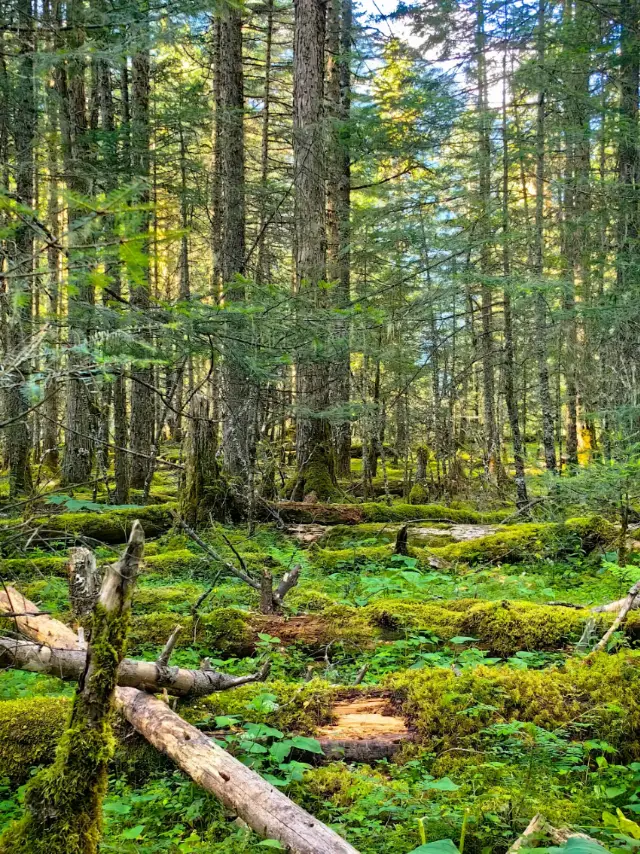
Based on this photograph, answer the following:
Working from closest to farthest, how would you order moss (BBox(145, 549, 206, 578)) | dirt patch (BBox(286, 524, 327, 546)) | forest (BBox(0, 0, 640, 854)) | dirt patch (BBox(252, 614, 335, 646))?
forest (BBox(0, 0, 640, 854)) → dirt patch (BBox(252, 614, 335, 646)) → moss (BBox(145, 549, 206, 578)) → dirt patch (BBox(286, 524, 327, 546))

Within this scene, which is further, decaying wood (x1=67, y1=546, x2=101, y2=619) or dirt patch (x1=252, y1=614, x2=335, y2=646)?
dirt patch (x1=252, y1=614, x2=335, y2=646)

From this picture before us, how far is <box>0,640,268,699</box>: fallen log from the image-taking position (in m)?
3.02

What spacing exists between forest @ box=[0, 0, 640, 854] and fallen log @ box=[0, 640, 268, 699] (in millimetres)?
19

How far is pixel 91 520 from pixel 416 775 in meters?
7.12

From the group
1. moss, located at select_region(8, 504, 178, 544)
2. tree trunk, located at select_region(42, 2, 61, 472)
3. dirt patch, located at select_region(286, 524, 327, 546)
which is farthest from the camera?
dirt patch, located at select_region(286, 524, 327, 546)

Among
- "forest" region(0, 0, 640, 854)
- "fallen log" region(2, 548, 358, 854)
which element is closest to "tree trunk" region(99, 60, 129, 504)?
"forest" region(0, 0, 640, 854)

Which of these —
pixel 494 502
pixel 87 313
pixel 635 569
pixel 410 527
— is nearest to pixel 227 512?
pixel 410 527

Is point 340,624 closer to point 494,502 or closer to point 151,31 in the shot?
point 151,31

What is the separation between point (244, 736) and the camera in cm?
289

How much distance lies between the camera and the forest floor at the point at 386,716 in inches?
90.7

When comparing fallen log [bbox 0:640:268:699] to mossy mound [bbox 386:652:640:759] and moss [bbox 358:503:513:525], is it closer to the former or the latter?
mossy mound [bbox 386:652:640:759]

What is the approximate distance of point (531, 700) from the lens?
3.17m

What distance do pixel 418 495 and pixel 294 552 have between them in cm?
689

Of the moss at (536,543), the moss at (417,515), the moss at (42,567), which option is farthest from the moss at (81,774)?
the moss at (417,515)
